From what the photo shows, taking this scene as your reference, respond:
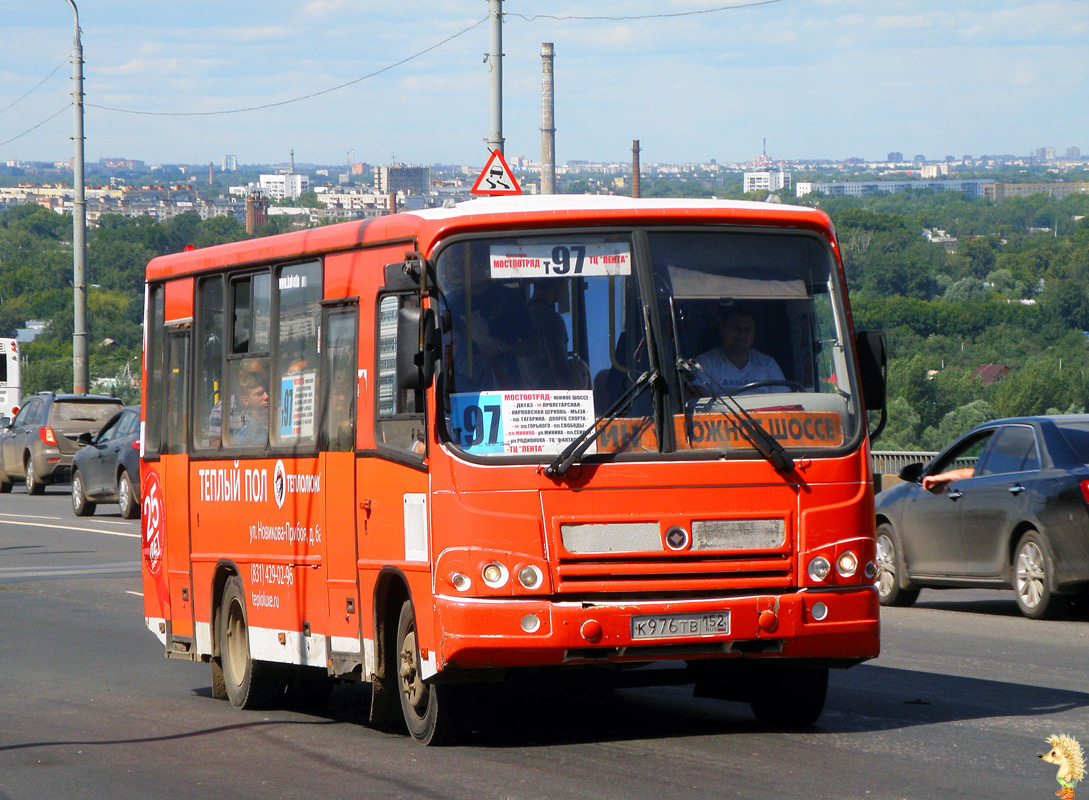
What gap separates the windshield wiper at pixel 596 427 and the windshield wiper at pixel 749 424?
17 cm

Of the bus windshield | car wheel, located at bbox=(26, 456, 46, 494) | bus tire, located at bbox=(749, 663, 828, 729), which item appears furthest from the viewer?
car wheel, located at bbox=(26, 456, 46, 494)

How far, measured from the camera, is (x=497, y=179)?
18938mm

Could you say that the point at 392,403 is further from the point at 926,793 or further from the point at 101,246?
the point at 101,246

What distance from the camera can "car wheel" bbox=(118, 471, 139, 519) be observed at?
25.2 m

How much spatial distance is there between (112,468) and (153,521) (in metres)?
14.8

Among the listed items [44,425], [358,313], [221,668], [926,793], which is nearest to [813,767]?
[926,793]

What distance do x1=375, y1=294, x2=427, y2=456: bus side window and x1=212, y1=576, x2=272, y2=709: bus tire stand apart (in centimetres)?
218

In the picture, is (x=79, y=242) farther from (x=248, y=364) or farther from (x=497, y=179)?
(x=248, y=364)

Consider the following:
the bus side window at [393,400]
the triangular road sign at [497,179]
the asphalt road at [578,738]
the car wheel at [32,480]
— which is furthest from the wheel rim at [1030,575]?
the car wheel at [32,480]

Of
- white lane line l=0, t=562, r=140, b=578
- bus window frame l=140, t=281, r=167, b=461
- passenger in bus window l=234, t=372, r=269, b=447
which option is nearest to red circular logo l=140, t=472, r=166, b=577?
bus window frame l=140, t=281, r=167, b=461

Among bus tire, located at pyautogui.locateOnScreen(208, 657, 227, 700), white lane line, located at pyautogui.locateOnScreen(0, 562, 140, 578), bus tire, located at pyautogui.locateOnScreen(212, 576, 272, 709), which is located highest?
bus tire, located at pyautogui.locateOnScreen(212, 576, 272, 709)

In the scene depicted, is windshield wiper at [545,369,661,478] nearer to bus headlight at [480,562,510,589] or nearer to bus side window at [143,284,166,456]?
bus headlight at [480,562,510,589]

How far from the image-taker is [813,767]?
282 inches

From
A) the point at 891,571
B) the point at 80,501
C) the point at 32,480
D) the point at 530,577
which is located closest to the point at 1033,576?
the point at 891,571
